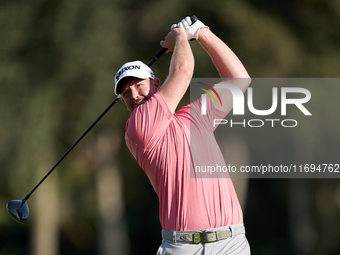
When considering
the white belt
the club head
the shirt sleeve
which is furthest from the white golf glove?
the club head

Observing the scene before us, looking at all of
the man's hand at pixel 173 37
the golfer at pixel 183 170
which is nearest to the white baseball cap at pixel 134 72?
the golfer at pixel 183 170

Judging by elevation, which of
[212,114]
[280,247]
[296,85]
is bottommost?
[280,247]

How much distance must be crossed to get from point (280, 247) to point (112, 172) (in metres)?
3.16

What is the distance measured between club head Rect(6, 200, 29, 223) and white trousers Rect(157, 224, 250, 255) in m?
1.43

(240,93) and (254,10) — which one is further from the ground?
(254,10)

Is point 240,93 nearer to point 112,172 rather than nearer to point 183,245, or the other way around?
point 183,245

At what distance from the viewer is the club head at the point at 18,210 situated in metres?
4.01

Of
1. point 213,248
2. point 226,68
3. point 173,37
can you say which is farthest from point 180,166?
point 173,37

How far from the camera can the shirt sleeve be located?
292 centimetres

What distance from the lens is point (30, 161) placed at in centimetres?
897

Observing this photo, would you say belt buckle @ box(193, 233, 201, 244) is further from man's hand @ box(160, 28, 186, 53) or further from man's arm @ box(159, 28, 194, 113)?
man's hand @ box(160, 28, 186, 53)

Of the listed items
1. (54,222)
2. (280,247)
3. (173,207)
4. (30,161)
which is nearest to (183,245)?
(173,207)

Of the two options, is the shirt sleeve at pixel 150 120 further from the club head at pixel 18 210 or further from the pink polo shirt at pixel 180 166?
the club head at pixel 18 210

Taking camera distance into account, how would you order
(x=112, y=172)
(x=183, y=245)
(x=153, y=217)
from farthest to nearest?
1. (x=153, y=217)
2. (x=112, y=172)
3. (x=183, y=245)
